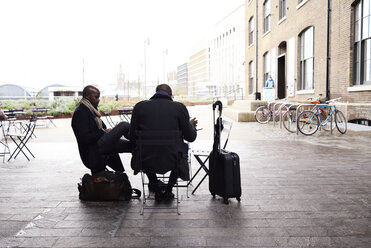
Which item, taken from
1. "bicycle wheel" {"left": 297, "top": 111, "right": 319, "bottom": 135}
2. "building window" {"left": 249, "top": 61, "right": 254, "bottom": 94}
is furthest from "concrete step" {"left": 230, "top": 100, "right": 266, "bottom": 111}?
"building window" {"left": 249, "top": 61, "right": 254, "bottom": 94}

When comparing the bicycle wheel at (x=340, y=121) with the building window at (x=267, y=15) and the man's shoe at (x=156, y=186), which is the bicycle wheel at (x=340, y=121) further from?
the building window at (x=267, y=15)

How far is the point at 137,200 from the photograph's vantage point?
15.4ft

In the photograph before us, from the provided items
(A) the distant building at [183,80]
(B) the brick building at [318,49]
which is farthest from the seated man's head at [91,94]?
(A) the distant building at [183,80]

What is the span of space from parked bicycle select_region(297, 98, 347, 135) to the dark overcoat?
26.0 ft

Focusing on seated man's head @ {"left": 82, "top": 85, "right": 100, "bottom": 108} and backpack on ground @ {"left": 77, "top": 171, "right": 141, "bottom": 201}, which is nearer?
backpack on ground @ {"left": 77, "top": 171, "right": 141, "bottom": 201}

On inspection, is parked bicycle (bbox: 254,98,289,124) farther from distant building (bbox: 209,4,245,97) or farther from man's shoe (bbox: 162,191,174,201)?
distant building (bbox: 209,4,245,97)

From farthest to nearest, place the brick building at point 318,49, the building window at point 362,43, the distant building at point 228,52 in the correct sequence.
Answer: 1. the distant building at point 228,52
2. the brick building at point 318,49
3. the building window at point 362,43

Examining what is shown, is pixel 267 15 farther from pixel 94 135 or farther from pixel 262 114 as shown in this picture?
pixel 94 135

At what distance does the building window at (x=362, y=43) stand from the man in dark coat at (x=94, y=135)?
9.56 metres

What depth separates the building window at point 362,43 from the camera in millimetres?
11602

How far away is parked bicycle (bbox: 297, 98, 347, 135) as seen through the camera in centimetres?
1120

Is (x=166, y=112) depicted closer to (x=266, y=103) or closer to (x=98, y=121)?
(x=98, y=121)

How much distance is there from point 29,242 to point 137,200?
1.58m

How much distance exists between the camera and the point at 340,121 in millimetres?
11719
